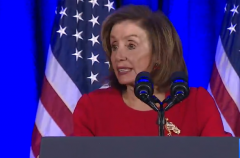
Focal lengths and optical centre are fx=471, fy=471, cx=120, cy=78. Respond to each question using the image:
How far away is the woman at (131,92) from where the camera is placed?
6.31ft

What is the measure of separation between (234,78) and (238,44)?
0.68ft

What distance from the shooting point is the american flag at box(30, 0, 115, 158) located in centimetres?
271

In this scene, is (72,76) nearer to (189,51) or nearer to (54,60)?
(54,60)

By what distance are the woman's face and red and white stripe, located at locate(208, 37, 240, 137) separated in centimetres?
94

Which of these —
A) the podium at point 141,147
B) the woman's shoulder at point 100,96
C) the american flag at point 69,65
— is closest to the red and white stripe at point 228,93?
the american flag at point 69,65

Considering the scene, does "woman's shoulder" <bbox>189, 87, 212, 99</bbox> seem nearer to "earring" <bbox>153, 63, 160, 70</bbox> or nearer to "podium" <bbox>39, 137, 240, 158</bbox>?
"earring" <bbox>153, 63, 160, 70</bbox>

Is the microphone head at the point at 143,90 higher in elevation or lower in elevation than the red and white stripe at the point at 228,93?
higher

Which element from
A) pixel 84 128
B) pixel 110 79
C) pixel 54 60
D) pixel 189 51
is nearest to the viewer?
pixel 84 128

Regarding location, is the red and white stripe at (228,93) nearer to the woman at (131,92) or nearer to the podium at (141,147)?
the woman at (131,92)

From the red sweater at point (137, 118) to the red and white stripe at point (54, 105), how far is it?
722mm

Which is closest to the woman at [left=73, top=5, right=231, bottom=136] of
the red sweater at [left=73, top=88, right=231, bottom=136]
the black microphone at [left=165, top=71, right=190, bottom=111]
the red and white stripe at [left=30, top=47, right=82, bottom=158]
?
the red sweater at [left=73, top=88, right=231, bottom=136]

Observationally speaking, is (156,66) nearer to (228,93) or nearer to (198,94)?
(198,94)

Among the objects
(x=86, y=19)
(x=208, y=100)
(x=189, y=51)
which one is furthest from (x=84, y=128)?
(x=189, y=51)

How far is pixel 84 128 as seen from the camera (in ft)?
6.30
